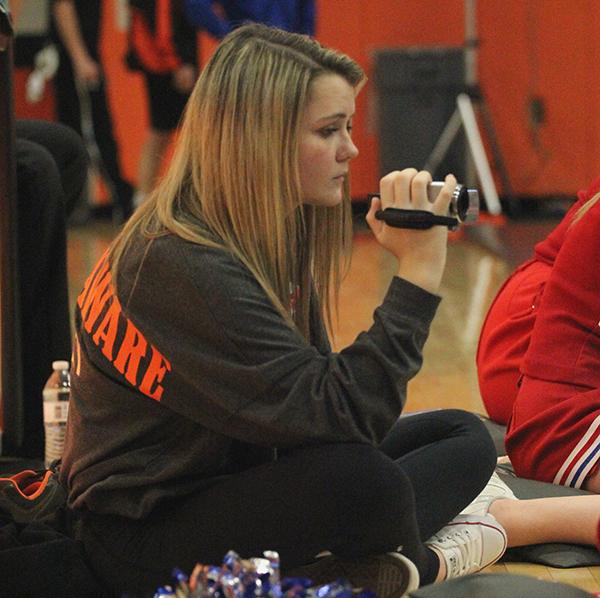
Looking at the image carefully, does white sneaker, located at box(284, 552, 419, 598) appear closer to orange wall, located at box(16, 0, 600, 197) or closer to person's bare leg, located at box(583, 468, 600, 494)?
person's bare leg, located at box(583, 468, 600, 494)

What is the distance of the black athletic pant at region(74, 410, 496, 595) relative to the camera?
1881 mm

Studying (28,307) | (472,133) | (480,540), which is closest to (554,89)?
(472,133)

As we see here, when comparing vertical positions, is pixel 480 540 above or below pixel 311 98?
below

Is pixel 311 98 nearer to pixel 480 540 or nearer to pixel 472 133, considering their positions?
pixel 480 540

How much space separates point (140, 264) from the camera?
1868mm

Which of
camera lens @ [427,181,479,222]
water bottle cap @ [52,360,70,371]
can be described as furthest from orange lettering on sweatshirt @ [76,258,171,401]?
water bottle cap @ [52,360,70,371]

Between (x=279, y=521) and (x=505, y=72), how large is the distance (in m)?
6.03

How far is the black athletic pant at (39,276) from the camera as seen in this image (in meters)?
2.90

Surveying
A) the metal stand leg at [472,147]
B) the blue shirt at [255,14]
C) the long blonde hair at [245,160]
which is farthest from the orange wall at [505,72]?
the long blonde hair at [245,160]

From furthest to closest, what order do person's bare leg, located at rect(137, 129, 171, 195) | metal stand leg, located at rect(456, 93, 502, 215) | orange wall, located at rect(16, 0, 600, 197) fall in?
1. orange wall, located at rect(16, 0, 600, 197)
2. metal stand leg, located at rect(456, 93, 502, 215)
3. person's bare leg, located at rect(137, 129, 171, 195)

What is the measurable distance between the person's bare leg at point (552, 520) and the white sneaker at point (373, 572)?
0.38m

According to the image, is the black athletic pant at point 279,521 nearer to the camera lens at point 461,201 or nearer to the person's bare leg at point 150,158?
the camera lens at point 461,201

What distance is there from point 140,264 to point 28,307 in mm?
1150

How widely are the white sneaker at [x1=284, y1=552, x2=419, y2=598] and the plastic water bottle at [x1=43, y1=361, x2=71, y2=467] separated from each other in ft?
2.93
